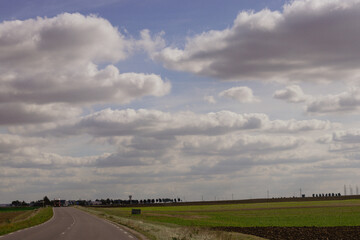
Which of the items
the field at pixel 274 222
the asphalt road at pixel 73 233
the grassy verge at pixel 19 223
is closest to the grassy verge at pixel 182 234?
the asphalt road at pixel 73 233

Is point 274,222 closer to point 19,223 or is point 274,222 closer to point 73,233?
point 19,223

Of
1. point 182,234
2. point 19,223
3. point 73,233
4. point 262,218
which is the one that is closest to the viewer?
point 182,234

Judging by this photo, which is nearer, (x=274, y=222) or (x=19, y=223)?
(x=19, y=223)

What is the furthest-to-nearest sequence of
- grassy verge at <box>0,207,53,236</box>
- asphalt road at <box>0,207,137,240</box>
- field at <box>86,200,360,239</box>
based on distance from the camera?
field at <box>86,200,360,239</box> < grassy verge at <box>0,207,53,236</box> < asphalt road at <box>0,207,137,240</box>

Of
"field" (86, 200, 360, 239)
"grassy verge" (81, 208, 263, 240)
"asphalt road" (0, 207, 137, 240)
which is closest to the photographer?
"grassy verge" (81, 208, 263, 240)

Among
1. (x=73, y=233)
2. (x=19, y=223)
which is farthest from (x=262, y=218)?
(x=73, y=233)

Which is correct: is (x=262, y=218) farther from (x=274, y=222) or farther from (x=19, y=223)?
(x=19, y=223)

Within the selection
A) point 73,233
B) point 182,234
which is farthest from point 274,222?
point 73,233

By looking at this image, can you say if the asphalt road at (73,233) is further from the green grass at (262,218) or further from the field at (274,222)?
the green grass at (262,218)

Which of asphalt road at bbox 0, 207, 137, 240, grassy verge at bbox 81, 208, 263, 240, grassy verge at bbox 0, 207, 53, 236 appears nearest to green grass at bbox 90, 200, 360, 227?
grassy verge at bbox 0, 207, 53, 236

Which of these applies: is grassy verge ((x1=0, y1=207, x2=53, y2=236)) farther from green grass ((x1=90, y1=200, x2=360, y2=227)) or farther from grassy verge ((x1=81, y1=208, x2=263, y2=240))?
green grass ((x1=90, y1=200, x2=360, y2=227))

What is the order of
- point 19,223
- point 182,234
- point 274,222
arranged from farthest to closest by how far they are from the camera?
point 274,222, point 19,223, point 182,234

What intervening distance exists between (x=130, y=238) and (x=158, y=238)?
178cm

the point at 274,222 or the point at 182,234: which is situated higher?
the point at 182,234
